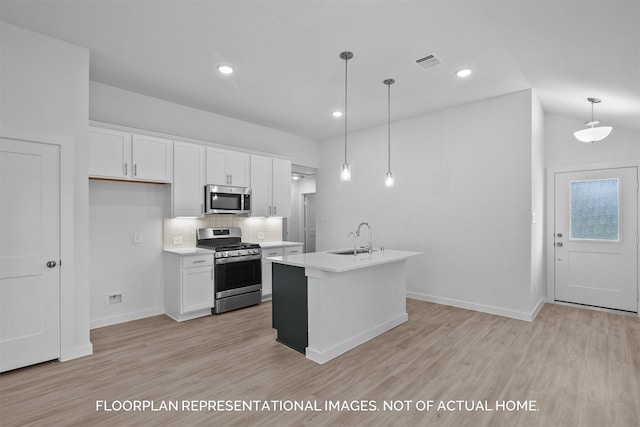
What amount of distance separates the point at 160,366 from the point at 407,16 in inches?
150

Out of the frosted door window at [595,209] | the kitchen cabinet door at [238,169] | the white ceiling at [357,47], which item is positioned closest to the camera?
the white ceiling at [357,47]

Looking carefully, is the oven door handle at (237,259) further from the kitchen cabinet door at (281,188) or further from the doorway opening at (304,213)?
the doorway opening at (304,213)

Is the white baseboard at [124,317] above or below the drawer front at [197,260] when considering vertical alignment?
below

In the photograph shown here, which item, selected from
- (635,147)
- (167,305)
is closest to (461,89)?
(635,147)

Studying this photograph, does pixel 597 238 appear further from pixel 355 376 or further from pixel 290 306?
pixel 290 306

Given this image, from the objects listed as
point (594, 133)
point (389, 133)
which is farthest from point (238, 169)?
point (594, 133)

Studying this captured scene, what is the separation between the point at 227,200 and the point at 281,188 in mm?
1162

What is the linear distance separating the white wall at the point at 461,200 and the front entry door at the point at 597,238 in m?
0.65

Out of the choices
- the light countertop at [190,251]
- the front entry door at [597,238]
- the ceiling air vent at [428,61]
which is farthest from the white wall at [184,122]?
the front entry door at [597,238]

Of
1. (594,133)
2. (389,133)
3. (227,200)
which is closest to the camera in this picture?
(594,133)

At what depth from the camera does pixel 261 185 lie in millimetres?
5449

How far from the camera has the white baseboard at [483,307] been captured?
4.26 m

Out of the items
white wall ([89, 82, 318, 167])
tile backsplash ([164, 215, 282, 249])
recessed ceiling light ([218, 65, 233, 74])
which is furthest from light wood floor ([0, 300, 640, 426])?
recessed ceiling light ([218, 65, 233, 74])

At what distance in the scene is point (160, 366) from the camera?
9.82 feet
